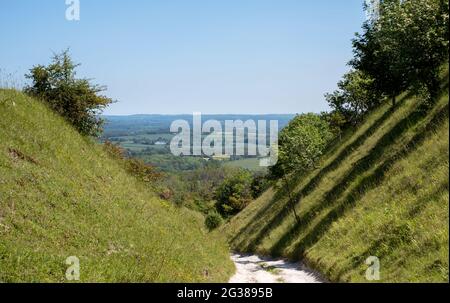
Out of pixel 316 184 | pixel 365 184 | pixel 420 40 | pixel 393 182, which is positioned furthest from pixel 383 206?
pixel 316 184

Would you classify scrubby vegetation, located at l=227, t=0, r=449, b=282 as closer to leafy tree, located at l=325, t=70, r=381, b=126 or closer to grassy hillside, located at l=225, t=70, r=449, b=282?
grassy hillside, located at l=225, t=70, r=449, b=282

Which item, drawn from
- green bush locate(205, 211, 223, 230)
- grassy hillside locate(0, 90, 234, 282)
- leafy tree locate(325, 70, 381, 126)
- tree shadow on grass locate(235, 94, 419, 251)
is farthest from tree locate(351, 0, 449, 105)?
green bush locate(205, 211, 223, 230)

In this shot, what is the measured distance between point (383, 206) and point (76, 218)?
15.4 metres

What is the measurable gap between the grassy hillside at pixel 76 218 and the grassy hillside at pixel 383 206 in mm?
7255

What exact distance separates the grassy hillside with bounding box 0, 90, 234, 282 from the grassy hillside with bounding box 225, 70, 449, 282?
286 inches

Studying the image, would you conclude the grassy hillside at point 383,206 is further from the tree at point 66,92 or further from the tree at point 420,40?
the tree at point 66,92

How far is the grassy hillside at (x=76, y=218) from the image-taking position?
15.5 meters

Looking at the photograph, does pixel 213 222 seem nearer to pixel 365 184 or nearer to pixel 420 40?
pixel 365 184

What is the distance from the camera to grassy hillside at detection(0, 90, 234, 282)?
15.5m

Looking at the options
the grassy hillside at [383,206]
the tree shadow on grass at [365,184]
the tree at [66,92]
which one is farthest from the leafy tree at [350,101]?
the tree at [66,92]

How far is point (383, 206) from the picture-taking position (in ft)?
77.7
